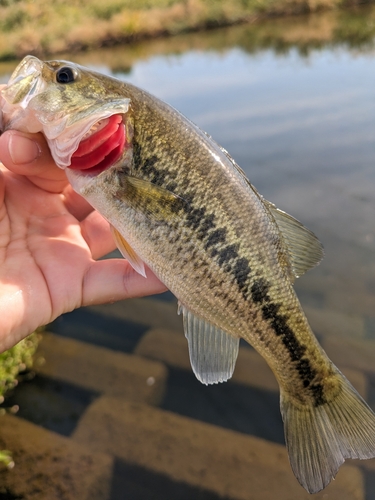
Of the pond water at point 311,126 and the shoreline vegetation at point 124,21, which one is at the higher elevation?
the shoreline vegetation at point 124,21

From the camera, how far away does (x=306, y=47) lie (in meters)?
18.7

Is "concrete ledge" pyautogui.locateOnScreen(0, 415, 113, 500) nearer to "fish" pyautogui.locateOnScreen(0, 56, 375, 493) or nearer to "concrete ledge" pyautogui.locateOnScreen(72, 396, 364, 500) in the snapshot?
"concrete ledge" pyautogui.locateOnScreen(72, 396, 364, 500)

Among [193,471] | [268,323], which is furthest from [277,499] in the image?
[268,323]

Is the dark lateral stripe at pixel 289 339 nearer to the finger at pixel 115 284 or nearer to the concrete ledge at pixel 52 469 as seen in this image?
the finger at pixel 115 284

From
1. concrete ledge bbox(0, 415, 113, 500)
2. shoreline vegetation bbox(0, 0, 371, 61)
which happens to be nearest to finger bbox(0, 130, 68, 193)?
concrete ledge bbox(0, 415, 113, 500)

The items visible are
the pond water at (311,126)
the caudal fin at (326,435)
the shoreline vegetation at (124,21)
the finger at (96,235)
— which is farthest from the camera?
the shoreline vegetation at (124,21)

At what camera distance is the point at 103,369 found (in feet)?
14.8

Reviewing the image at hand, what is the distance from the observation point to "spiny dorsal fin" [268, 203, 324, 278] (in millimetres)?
2250

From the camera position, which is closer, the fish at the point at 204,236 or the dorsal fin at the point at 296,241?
the fish at the point at 204,236

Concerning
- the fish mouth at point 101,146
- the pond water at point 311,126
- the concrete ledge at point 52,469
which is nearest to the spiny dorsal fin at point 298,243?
the fish mouth at point 101,146

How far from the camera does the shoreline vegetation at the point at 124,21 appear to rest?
27.3 m

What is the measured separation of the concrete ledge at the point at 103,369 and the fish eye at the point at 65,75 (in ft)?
10.6

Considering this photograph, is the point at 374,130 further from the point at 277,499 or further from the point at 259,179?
the point at 277,499

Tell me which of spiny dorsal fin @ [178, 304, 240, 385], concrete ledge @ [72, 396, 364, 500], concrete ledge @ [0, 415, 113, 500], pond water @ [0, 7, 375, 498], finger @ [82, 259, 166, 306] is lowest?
concrete ledge @ [72, 396, 364, 500]
